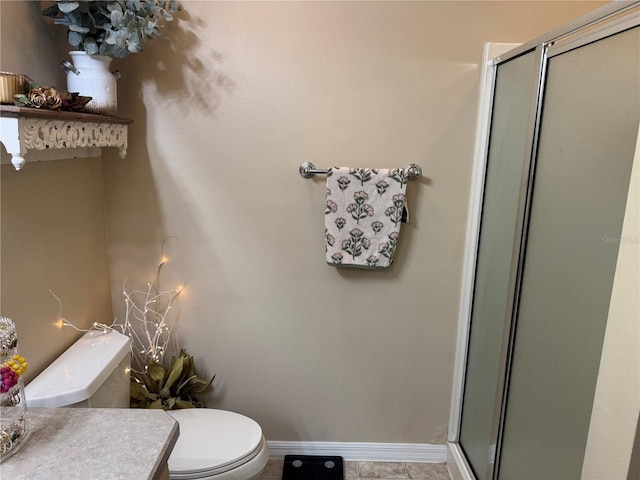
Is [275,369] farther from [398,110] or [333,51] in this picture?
[333,51]

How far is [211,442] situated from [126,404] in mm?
341

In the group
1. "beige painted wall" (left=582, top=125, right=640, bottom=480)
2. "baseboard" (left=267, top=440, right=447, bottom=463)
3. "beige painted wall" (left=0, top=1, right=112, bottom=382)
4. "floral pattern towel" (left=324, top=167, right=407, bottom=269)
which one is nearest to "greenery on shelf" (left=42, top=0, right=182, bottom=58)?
"beige painted wall" (left=0, top=1, right=112, bottom=382)

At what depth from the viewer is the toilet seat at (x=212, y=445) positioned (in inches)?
57.9

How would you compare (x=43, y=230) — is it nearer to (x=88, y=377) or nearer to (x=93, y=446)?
(x=88, y=377)

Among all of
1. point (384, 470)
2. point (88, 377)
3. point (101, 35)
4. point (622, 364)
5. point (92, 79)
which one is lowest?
point (384, 470)

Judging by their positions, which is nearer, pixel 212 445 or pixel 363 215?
pixel 212 445

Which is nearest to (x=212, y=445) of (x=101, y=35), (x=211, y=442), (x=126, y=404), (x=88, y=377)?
(x=211, y=442)

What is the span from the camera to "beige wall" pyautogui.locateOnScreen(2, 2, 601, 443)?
1.74 meters

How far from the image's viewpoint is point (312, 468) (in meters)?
2.05

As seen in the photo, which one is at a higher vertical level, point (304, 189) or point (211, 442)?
point (304, 189)

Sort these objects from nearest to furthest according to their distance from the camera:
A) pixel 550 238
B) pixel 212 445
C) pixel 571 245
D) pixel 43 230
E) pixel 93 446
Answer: pixel 93 446 < pixel 571 245 < pixel 550 238 < pixel 43 230 < pixel 212 445

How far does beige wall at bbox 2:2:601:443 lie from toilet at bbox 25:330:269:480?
38 centimetres

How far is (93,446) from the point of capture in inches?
39.4

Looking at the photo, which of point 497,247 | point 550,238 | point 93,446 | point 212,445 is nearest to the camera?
point 93,446
